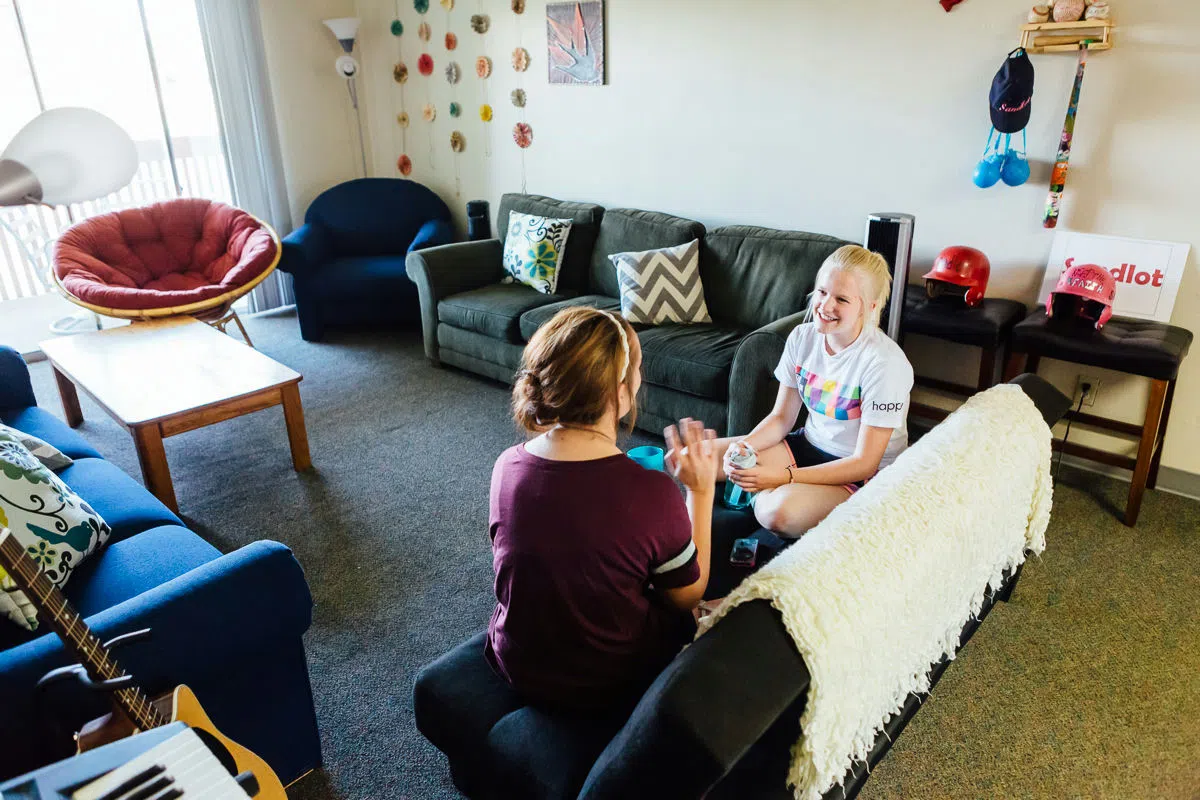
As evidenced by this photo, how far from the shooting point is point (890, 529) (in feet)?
4.37

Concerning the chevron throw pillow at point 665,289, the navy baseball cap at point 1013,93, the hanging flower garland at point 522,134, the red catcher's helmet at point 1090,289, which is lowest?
the chevron throw pillow at point 665,289

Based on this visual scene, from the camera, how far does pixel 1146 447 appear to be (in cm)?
261

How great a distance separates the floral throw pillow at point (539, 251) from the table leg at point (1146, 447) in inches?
99.8

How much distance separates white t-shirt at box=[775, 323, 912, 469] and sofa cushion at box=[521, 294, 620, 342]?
1.52m

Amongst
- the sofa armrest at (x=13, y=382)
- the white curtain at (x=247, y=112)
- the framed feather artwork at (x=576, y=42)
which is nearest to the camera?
the sofa armrest at (x=13, y=382)

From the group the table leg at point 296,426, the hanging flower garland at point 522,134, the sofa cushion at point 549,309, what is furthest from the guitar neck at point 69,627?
the hanging flower garland at point 522,134

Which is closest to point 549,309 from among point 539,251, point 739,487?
point 539,251

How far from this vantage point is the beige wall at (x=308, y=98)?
4.95 m

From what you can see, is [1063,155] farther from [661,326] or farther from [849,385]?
[661,326]

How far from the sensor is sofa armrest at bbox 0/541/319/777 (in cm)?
124

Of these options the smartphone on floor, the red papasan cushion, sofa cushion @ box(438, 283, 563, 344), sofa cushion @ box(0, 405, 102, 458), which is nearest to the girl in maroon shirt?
the smartphone on floor

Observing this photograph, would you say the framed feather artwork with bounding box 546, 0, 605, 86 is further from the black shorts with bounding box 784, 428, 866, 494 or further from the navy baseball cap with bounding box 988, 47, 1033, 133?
the black shorts with bounding box 784, 428, 866, 494

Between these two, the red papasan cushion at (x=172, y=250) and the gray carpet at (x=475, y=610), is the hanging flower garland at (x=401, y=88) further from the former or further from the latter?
the gray carpet at (x=475, y=610)

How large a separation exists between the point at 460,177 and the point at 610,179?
49.8 inches
